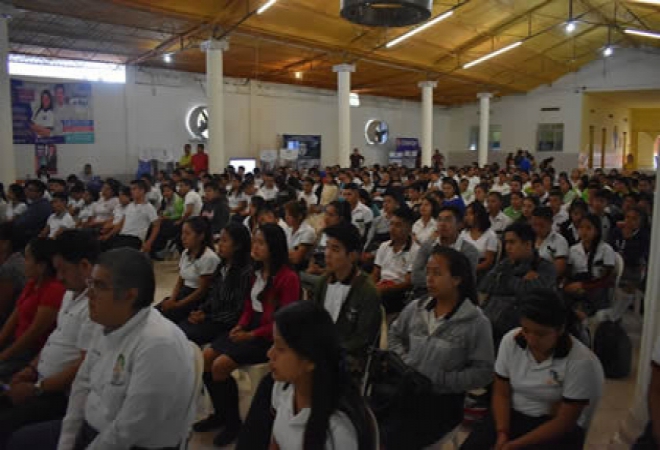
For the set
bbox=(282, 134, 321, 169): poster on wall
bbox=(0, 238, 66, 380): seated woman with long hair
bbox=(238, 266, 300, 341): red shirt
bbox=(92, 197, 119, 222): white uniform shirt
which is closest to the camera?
bbox=(0, 238, 66, 380): seated woman with long hair

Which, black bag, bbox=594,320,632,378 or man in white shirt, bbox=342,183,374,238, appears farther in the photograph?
man in white shirt, bbox=342,183,374,238

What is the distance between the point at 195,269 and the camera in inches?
136

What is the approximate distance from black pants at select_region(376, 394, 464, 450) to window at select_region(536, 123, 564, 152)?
19706 millimetres

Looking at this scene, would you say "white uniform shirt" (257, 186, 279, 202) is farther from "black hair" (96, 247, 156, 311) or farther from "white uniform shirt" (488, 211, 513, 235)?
"black hair" (96, 247, 156, 311)

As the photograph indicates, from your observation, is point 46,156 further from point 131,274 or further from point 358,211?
point 131,274

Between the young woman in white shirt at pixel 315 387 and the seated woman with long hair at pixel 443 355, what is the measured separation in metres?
0.71

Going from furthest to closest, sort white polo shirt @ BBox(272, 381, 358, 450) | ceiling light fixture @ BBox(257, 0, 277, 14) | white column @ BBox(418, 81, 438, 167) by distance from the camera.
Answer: white column @ BBox(418, 81, 438, 167) → ceiling light fixture @ BBox(257, 0, 277, 14) → white polo shirt @ BBox(272, 381, 358, 450)

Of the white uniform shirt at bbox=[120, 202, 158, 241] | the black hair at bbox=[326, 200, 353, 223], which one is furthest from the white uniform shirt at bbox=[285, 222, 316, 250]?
the white uniform shirt at bbox=[120, 202, 158, 241]

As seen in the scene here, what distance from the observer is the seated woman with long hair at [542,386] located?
73.9 inches

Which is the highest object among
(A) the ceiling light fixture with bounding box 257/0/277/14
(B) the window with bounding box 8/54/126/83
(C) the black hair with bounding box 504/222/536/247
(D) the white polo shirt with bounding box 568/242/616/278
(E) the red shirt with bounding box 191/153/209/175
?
(A) the ceiling light fixture with bounding box 257/0/277/14

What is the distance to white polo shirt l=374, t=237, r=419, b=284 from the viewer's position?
3672 millimetres

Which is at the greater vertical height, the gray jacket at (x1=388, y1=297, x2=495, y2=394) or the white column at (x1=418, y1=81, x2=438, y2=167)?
the white column at (x1=418, y1=81, x2=438, y2=167)

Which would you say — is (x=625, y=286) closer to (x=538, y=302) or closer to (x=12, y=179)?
(x=538, y=302)

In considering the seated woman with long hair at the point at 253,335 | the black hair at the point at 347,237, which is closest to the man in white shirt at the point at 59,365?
the seated woman with long hair at the point at 253,335
